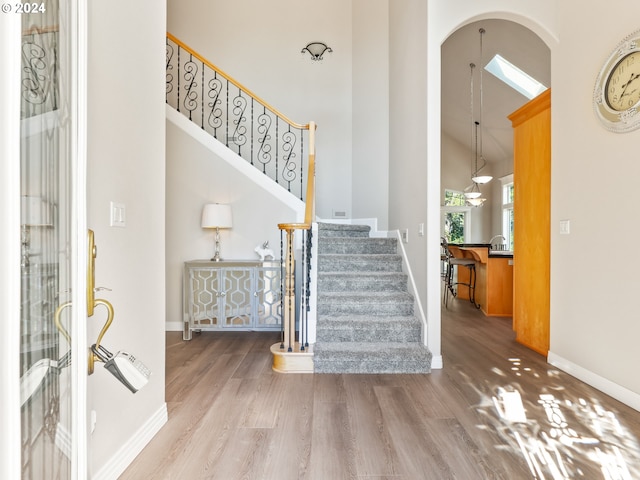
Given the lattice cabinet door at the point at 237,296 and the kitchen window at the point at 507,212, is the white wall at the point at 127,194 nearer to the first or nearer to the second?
the lattice cabinet door at the point at 237,296

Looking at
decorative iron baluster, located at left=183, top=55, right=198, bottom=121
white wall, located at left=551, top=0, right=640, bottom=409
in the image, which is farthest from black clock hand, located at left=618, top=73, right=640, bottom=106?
decorative iron baluster, located at left=183, top=55, right=198, bottom=121

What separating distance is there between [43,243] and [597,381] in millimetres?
3533

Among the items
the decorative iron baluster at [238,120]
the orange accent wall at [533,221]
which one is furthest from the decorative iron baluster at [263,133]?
the orange accent wall at [533,221]

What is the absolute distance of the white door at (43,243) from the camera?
0.94 m

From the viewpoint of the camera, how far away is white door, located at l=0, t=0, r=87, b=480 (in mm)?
939

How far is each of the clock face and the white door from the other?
3264 millimetres

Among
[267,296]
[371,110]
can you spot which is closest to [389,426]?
Answer: [267,296]

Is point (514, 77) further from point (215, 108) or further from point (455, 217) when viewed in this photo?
point (215, 108)

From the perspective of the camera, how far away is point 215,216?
4254 millimetres

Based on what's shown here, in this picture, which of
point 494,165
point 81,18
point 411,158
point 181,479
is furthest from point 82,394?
point 494,165

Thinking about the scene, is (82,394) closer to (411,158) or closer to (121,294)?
(121,294)

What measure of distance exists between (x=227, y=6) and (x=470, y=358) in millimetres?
6518

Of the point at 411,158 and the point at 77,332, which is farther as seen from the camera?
the point at 411,158

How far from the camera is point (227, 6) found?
616cm
